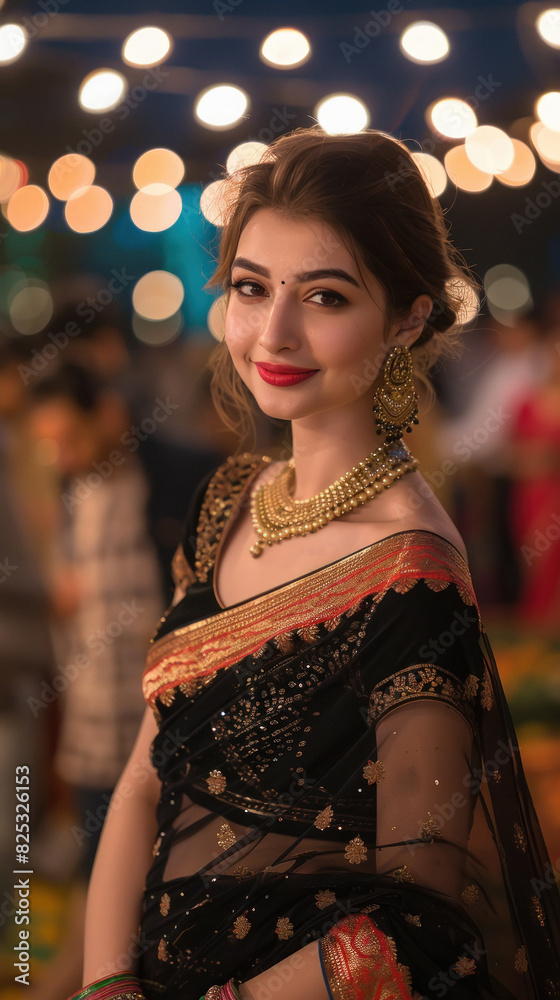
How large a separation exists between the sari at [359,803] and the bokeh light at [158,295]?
4.53 ft

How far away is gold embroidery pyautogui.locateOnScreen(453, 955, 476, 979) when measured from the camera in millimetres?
907

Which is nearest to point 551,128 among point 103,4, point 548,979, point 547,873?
point 103,4

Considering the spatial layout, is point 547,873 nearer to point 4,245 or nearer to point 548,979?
point 548,979

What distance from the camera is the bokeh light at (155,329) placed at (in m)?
2.46

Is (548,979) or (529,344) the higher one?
(529,344)

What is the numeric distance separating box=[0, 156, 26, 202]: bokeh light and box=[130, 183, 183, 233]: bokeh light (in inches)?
10.9

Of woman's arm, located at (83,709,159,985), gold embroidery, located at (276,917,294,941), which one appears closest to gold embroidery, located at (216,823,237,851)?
gold embroidery, located at (276,917,294,941)

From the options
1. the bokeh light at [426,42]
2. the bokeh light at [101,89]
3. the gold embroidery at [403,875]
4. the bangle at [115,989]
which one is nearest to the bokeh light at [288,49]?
the bokeh light at [426,42]

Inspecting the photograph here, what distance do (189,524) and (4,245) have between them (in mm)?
1223

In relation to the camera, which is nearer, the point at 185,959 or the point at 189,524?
the point at 185,959

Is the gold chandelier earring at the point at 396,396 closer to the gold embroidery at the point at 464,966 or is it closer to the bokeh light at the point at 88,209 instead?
the gold embroidery at the point at 464,966

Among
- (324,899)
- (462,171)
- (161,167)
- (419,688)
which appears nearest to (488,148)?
(462,171)

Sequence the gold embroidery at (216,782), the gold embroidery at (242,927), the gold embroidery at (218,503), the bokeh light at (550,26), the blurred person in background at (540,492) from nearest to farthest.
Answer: the gold embroidery at (242,927), the gold embroidery at (216,782), the gold embroidery at (218,503), the bokeh light at (550,26), the blurred person in background at (540,492)

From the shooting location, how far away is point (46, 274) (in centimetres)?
222
